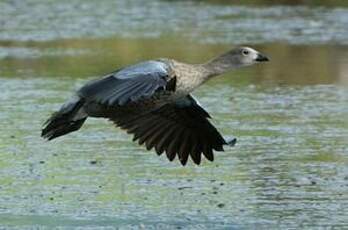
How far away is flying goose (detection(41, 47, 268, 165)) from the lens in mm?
8375

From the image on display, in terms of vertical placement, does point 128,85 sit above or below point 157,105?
above

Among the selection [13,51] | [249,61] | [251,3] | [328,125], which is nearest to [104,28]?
[13,51]

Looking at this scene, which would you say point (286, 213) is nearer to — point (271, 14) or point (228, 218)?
point (228, 218)

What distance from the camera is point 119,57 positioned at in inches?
711

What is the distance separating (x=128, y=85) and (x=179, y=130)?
136 centimetres

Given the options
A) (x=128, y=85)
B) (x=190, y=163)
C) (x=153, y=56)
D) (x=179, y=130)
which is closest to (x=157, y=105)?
(x=128, y=85)

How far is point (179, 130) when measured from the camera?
9617mm

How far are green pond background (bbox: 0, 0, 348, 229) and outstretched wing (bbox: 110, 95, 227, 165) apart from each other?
336 millimetres

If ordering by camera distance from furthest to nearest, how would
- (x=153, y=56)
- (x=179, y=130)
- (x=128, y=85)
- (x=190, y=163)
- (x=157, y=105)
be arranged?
1. (x=153, y=56)
2. (x=190, y=163)
3. (x=179, y=130)
4. (x=157, y=105)
5. (x=128, y=85)

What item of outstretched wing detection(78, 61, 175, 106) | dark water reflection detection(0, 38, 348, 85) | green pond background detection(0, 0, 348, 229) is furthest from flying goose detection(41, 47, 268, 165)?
dark water reflection detection(0, 38, 348, 85)

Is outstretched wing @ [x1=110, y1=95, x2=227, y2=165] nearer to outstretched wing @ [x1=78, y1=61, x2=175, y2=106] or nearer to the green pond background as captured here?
the green pond background

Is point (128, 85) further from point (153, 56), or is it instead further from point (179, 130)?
point (153, 56)

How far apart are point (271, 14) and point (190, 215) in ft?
48.7

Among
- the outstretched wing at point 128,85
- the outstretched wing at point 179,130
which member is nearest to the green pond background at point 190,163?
the outstretched wing at point 179,130
